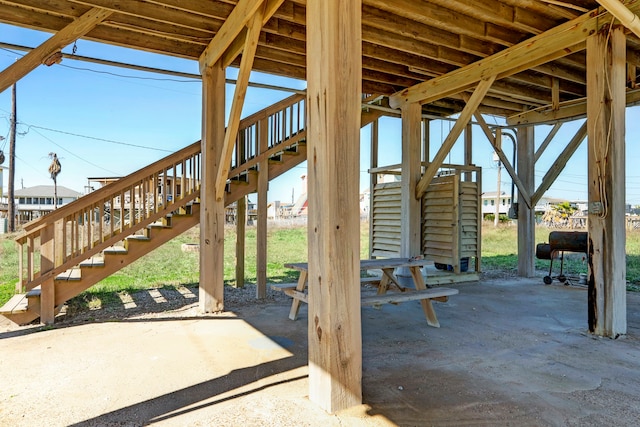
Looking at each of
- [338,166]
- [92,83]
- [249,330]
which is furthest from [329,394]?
[92,83]

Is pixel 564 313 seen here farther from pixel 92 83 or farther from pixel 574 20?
pixel 92 83

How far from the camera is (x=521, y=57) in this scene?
14.4 ft

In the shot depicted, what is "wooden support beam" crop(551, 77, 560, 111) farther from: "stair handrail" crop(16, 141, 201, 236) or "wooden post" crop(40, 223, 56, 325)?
"wooden post" crop(40, 223, 56, 325)

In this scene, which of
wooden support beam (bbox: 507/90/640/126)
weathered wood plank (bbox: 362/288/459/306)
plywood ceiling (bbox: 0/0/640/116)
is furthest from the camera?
wooden support beam (bbox: 507/90/640/126)

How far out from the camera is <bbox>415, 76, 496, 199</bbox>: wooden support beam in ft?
15.9

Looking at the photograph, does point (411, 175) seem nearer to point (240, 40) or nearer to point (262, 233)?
point (262, 233)

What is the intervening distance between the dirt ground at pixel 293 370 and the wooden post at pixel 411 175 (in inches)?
67.8

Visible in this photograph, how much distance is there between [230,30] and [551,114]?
18.6 ft

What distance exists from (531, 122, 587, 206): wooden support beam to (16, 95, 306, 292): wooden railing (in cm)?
405

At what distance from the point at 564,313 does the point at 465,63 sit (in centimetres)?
333

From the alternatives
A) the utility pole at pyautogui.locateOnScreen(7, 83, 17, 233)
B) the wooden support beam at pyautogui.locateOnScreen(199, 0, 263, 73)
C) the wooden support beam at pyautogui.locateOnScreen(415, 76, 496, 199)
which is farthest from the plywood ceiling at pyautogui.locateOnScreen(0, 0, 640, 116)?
the utility pole at pyautogui.locateOnScreen(7, 83, 17, 233)

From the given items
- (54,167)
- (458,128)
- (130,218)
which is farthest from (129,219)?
(54,167)

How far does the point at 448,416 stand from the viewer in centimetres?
203

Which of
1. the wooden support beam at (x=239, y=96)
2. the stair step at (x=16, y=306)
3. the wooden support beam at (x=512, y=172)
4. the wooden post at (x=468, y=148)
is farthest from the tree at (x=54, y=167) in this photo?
the wooden support beam at (x=512, y=172)
